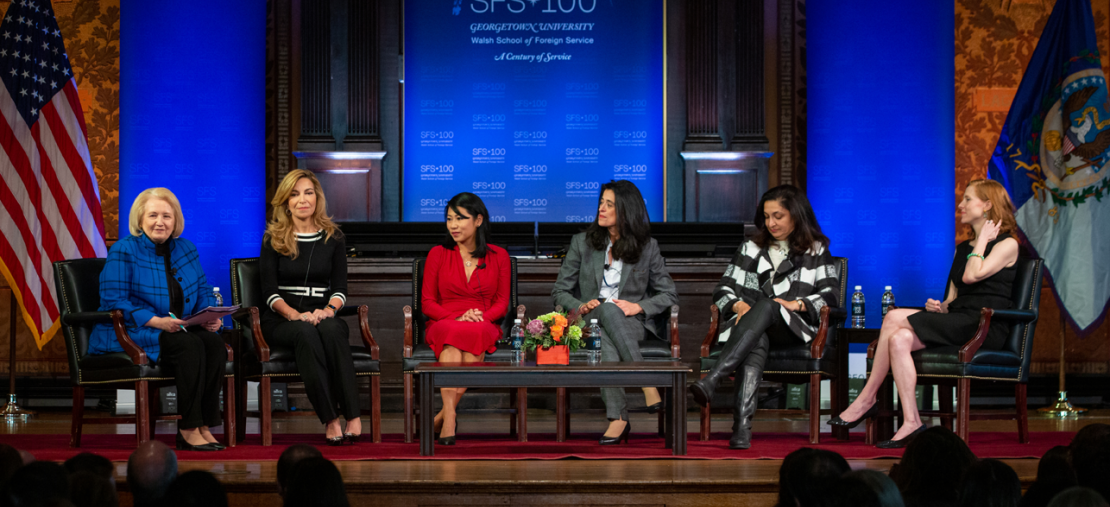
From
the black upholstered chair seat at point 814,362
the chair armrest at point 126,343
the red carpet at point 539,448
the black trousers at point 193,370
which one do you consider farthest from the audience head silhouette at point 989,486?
the chair armrest at point 126,343

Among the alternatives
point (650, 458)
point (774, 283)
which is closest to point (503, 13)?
point (774, 283)

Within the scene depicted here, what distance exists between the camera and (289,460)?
216 centimetres

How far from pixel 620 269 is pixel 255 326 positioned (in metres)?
1.75

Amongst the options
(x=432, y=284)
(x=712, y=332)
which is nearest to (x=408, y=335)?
(x=432, y=284)

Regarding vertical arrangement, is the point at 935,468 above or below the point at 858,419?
above

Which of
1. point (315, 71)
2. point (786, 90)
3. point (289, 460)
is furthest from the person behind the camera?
point (786, 90)

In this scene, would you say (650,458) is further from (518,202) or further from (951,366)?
(518,202)

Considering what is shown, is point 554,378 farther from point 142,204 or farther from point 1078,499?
point 1078,499

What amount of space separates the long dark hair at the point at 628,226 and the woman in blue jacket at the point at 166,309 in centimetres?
187

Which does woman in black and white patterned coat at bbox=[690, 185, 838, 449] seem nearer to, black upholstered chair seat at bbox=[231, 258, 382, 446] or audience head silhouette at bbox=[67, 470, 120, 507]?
black upholstered chair seat at bbox=[231, 258, 382, 446]

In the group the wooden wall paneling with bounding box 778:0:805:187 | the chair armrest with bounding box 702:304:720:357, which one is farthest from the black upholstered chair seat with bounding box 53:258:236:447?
the wooden wall paneling with bounding box 778:0:805:187

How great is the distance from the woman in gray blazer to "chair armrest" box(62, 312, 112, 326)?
2.04m

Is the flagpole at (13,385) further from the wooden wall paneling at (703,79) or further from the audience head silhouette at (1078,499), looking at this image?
the audience head silhouette at (1078,499)

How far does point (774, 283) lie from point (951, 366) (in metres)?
0.90
